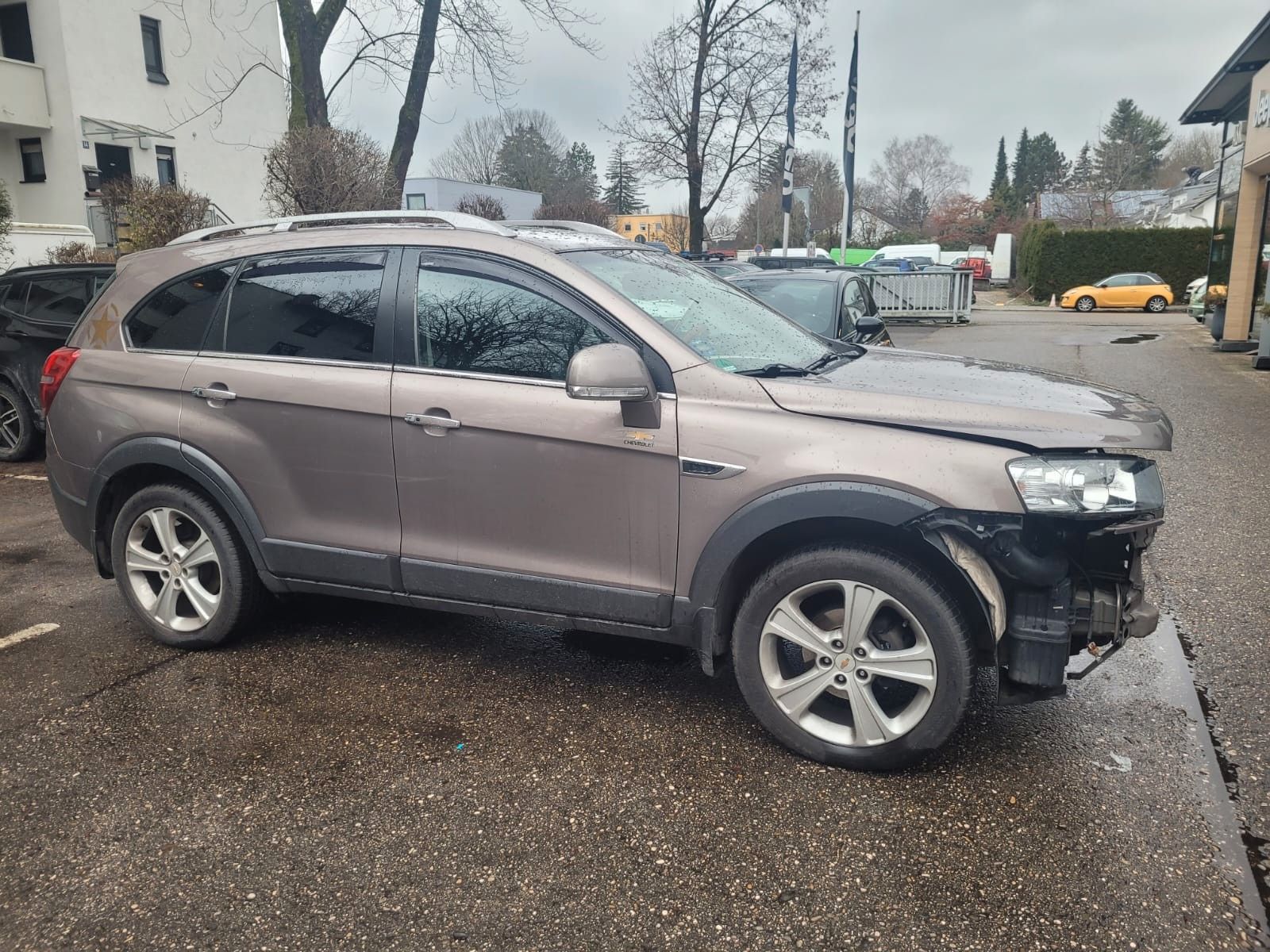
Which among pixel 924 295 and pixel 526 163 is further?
pixel 526 163

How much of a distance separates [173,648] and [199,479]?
34.2 inches

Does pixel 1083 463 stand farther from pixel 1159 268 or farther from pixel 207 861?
pixel 1159 268

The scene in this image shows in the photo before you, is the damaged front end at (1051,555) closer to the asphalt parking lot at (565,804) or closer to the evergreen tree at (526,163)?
the asphalt parking lot at (565,804)

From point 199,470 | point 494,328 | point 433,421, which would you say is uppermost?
point 494,328

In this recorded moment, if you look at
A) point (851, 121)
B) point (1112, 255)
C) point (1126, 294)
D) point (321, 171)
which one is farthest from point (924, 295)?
point (321, 171)

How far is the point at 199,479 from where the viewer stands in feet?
13.3

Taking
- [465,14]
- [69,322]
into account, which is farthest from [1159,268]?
[69,322]

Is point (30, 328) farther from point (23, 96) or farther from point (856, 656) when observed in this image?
point (23, 96)

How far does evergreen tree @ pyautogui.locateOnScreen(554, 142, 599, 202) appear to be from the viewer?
73.6m

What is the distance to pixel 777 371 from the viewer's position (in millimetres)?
3451

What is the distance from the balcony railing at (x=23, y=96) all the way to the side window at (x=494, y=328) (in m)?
27.4

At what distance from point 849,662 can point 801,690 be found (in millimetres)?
208

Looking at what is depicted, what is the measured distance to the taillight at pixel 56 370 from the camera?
4418mm

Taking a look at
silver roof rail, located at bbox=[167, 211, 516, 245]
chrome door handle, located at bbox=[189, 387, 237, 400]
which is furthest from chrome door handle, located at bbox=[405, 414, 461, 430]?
chrome door handle, located at bbox=[189, 387, 237, 400]
